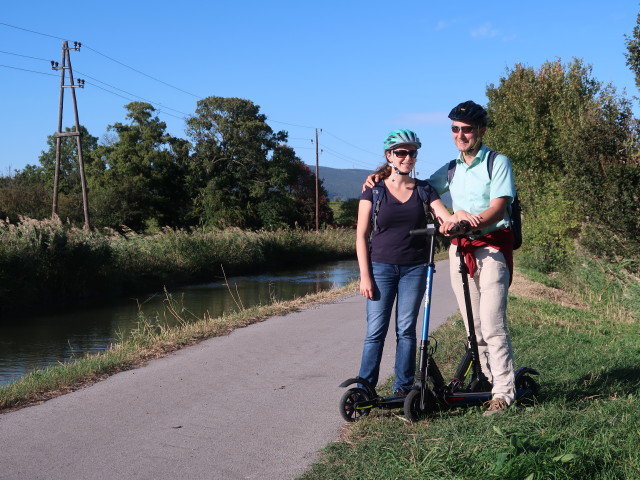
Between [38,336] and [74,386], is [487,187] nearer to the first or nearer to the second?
[74,386]

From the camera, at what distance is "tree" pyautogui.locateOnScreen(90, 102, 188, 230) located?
50812mm

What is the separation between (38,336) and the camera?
15.2 m

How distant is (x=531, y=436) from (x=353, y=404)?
1.33 m

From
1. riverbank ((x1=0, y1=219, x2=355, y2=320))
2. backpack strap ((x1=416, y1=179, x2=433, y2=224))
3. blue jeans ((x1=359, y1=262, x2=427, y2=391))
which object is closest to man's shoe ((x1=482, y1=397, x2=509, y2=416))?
blue jeans ((x1=359, y1=262, x2=427, y2=391))

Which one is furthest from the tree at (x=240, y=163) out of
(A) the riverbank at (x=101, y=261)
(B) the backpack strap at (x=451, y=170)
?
(B) the backpack strap at (x=451, y=170)

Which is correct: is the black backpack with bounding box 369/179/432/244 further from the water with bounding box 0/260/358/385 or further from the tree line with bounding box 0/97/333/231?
the tree line with bounding box 0/97/333/231

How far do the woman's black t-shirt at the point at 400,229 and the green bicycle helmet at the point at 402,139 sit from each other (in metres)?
0.33

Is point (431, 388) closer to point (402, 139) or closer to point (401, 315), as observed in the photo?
point (401, 315)

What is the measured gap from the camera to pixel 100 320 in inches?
Answer: 686

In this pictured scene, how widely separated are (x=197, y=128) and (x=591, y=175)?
42.4m

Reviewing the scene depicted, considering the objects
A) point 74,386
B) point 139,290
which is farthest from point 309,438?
point 139,290

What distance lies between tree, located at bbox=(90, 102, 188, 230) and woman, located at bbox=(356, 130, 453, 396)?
150ft

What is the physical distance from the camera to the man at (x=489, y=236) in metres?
4.84

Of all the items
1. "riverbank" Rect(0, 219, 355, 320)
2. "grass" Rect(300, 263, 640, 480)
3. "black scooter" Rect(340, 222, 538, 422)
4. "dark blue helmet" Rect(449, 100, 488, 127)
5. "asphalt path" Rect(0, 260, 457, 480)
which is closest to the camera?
"grass" Rect(300, 263, 640, 480)
